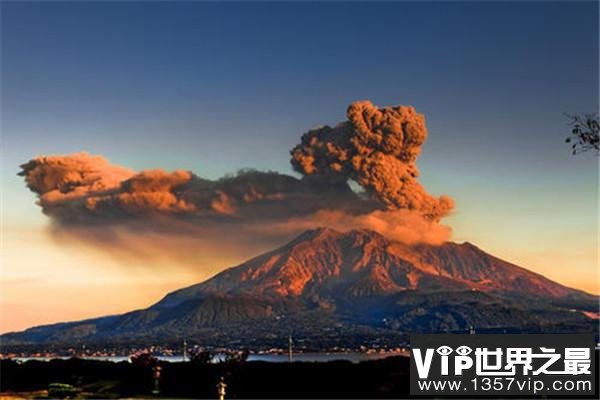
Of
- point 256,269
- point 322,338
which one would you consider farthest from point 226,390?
point 256,269

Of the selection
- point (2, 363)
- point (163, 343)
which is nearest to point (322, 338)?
point (163, 343)

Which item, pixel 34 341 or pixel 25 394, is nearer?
pixel 25 394

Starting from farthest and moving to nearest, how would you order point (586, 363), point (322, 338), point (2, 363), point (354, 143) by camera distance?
point (322, 338) < point (354, 143) < point (2, 363) < point (586, 363)

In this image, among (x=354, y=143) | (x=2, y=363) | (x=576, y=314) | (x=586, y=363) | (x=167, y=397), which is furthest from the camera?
(x=576, y=314)

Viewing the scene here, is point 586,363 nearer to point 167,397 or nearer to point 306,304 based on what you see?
point 167,397

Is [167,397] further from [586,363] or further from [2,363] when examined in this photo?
[586,363]

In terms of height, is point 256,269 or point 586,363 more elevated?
point 256,269
